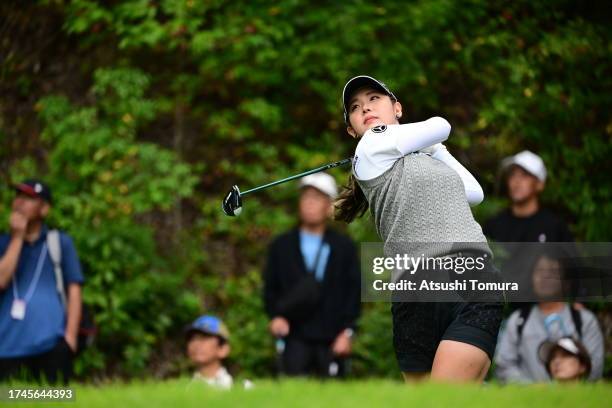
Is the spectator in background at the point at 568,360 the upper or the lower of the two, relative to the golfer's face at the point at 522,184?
lower

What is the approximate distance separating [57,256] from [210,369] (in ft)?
4.78

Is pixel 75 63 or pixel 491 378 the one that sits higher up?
pixel 75 63

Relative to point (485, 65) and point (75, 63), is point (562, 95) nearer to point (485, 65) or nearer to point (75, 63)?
point (485, 65)

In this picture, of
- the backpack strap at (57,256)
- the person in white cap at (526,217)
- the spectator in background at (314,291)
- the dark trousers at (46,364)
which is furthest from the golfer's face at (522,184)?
the dark trousers at (46,364)

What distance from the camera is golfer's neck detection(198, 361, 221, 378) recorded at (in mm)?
7688

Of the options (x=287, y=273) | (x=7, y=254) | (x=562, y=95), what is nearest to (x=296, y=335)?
(x=287, y=273)

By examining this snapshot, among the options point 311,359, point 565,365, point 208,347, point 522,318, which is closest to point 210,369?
point 208,347

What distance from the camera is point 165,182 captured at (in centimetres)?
1006

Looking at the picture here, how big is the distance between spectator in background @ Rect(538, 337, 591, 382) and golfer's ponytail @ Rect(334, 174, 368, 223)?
2.75m

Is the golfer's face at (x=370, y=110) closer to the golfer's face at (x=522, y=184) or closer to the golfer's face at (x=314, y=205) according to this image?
the golfer's face at (x=522, y=184)

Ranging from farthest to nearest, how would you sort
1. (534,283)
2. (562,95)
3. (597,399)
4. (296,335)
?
(562,95) → (296,335) → (534,283) → (597,399)

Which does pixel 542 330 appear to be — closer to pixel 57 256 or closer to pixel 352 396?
pixel 57 256

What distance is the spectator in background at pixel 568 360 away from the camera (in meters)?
7.44

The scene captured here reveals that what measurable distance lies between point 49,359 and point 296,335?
2.12m
